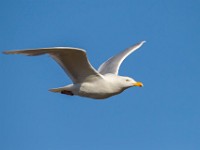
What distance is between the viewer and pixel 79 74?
12508 mm

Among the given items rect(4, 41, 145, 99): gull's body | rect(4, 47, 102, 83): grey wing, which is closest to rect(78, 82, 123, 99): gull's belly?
rect(4, 41, 145, 99): gull's body

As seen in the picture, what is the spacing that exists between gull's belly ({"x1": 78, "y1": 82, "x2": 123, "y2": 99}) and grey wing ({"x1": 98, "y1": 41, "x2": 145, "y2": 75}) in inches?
75.7

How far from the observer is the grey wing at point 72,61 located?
1122 centimetres

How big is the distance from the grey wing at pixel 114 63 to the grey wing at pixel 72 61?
210 centimetres

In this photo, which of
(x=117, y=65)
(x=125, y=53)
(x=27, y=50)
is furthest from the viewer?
(x=125, y=53)

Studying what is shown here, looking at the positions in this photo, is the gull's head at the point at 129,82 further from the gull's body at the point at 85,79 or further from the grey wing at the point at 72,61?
the grey wing at the point at 72,61

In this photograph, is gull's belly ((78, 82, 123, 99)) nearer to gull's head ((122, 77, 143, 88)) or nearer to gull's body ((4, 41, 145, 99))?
gull's body ((4, 41, 145, 99))

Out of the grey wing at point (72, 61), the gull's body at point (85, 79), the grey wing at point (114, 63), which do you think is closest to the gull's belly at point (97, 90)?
the gull's body at point (85, 79)

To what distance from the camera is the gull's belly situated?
40.7 ft

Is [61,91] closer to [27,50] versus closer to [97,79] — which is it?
[97,79]

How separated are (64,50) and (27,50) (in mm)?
1030

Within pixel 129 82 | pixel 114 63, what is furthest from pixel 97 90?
pixel 114 63

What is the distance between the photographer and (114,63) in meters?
15.2

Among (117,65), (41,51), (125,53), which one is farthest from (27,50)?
(125,53)
